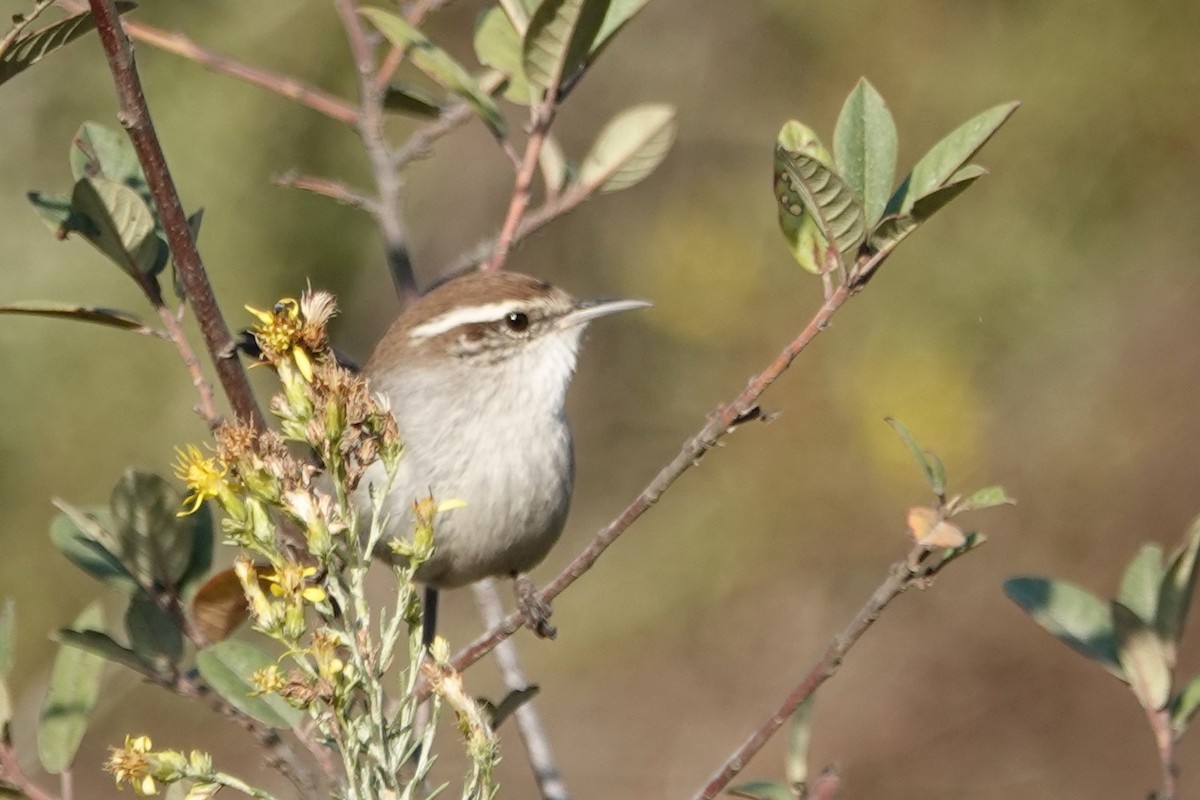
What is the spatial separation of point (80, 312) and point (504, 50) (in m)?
1.14

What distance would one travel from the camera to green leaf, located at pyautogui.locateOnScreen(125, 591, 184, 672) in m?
2.72

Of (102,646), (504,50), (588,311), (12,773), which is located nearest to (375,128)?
(504,50)

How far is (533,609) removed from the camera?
3.06m

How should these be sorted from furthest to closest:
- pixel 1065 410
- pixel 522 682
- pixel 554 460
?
pixel 1065 410
pixel 554 460
pixel 522 682

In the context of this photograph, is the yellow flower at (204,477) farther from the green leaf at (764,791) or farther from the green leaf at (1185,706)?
the green leaf at (1185,706)

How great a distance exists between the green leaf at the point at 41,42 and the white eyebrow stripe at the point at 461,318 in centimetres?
185

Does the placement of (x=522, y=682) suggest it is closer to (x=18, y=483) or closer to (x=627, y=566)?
(x=18, y=483)

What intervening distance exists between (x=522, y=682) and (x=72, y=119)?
5.39 meters

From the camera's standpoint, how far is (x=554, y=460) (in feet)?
13.4

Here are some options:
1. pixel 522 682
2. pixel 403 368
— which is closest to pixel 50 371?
pixel 403 368

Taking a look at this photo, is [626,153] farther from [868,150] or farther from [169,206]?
[169,206]

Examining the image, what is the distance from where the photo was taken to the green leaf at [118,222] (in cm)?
252

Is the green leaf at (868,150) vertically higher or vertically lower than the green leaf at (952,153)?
higher

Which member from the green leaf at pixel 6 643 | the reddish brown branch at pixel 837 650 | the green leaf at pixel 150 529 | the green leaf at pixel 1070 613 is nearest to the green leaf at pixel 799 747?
the reddish brown branch at pixel 837 650
